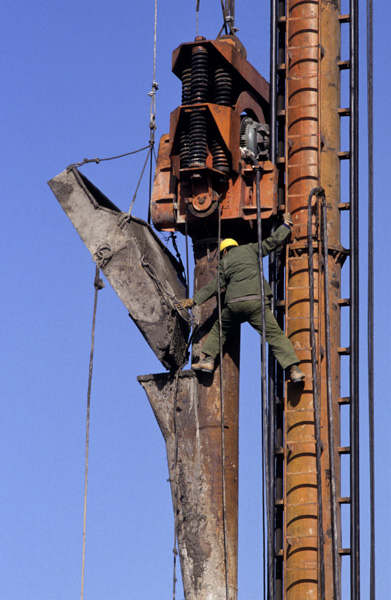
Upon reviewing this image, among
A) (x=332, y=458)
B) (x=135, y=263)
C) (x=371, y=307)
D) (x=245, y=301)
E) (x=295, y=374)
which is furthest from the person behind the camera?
(x=371, y=307)

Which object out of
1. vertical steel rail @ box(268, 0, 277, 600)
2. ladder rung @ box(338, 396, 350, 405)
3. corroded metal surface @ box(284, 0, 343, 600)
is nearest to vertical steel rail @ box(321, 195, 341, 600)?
corroded metal surface @ box(284, 0, 343, 600)

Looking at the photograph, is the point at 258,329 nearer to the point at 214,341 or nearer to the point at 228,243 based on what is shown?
the point at 214,341

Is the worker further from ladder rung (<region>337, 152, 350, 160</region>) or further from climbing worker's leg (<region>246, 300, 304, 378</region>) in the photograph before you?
ladder rung (<region>337, 152, 350, 160</region>)

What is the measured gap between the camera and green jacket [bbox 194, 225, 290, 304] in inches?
591

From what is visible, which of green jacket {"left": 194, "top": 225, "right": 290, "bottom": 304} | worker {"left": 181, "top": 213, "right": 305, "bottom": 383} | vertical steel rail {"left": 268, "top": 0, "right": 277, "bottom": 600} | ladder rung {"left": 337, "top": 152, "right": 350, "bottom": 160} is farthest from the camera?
ladder rung {"left": 337, "top": 152, "right": 350, "bottom": 160}

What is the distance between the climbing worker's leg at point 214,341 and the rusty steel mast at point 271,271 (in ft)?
0.50

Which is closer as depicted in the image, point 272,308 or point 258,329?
point 258,329

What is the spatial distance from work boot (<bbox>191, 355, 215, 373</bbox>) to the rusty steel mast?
0.12m

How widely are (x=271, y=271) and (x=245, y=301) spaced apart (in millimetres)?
852

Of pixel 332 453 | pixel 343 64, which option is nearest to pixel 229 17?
pixel 343 64

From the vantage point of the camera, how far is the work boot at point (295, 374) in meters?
14.8

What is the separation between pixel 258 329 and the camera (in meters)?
15.0

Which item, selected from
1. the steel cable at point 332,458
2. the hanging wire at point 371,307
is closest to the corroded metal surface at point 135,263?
the steel cable at point 332,458

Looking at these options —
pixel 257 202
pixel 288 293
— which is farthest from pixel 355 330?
pixel 257 202
